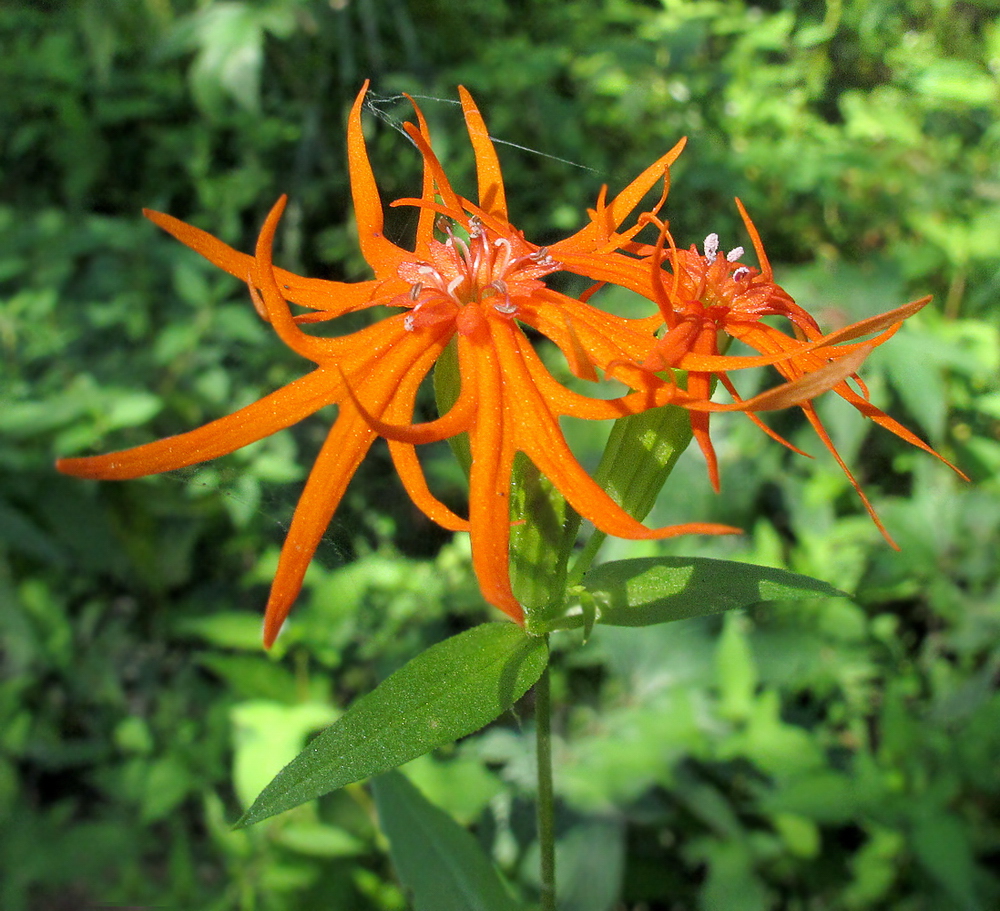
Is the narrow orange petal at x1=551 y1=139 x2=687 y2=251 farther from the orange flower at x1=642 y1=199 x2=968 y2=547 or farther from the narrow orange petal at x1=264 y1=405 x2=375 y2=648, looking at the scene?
the narrow orange petal at x1=264 y1=405 x2=375 y2=648

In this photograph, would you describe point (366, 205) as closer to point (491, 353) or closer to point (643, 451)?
point (491, 353)

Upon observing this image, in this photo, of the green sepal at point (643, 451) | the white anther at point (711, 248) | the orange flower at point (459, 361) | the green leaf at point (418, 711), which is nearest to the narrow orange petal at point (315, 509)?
the orange flower at point (459, 361)

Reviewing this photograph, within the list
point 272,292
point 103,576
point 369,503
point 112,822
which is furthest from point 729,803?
point 103,576

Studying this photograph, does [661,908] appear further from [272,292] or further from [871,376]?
[272,292]

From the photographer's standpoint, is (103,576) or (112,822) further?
(103,576)

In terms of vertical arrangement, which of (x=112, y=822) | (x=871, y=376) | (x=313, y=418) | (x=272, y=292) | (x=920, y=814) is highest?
(x=272, y=292)

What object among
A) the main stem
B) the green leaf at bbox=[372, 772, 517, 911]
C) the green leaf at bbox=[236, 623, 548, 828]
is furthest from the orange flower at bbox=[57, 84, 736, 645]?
the green leaf at bbox=[372, 772, 517, 911]

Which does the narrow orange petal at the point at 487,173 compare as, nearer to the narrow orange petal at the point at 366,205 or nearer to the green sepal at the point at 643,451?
the narrow orange petal at the point at 366,205
